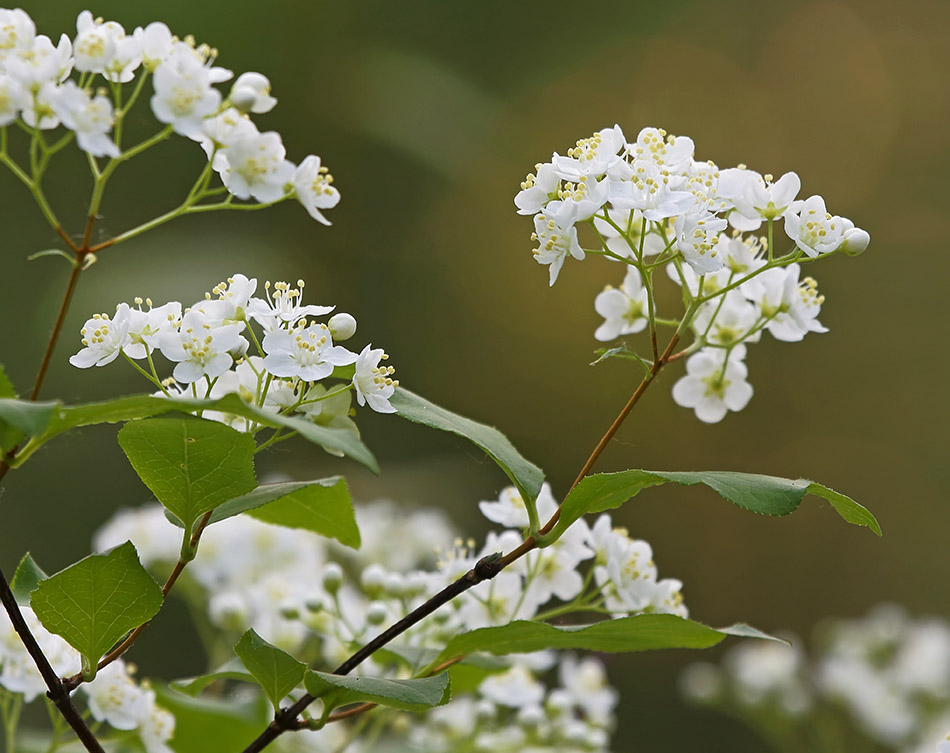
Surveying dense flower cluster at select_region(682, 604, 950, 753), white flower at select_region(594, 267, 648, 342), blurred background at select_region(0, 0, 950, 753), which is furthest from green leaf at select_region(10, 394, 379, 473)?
blurred background at select_region(0, 0, 950, 753)

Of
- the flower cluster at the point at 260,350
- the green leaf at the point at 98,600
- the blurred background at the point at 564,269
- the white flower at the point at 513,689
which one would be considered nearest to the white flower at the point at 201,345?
the flower cluster at the point at 260,350

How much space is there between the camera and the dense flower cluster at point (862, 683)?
1.83m

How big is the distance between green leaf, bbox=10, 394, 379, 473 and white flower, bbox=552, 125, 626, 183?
0.74 feet

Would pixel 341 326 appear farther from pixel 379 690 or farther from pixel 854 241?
pixel 854 241

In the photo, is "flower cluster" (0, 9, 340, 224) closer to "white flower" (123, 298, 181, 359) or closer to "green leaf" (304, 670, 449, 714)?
"white flower" (123, 298, 181, 359)

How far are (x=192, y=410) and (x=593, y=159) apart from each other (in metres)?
0.30

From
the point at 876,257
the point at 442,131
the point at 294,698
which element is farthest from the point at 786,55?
the point at 294,698

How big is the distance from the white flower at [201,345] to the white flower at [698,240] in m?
0.26

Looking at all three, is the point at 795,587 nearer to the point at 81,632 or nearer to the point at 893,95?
the point at 893,95

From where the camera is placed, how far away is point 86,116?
50 centimetres

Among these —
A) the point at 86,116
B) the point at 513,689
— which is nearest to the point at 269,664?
the point at 86,116

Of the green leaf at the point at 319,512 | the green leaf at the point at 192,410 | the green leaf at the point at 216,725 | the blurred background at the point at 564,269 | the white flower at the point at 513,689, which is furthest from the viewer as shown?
the blurred background at the point at 564,269

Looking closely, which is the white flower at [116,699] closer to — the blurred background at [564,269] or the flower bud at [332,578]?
the flower bud at [332,578]

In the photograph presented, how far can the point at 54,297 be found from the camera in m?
2.46
